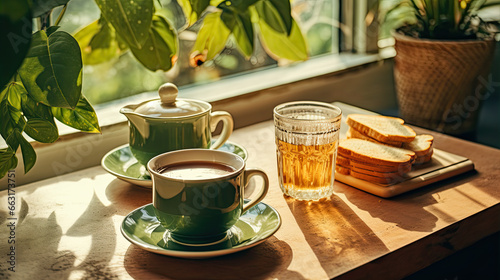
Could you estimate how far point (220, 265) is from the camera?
27.3 inches

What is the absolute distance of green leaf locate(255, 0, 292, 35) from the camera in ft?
3.06

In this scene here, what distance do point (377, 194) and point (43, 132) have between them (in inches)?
20.7

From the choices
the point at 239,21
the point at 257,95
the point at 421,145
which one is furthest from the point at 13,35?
the point at 257,95

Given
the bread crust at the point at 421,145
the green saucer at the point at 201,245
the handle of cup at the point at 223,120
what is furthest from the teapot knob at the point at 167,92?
the bread crust at the point at 421,145

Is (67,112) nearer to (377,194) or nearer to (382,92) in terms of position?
(377,194)

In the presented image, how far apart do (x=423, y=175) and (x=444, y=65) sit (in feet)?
1.63

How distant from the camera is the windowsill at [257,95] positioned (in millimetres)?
1144

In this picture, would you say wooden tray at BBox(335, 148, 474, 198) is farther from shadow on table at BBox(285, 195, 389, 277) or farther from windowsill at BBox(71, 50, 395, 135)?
windowsill at BBox(71, 50, 395, 135)

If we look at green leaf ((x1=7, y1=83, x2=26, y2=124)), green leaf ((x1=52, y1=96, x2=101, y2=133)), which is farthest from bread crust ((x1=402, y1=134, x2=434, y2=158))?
green leaf ((x1=7, y1=83, x2=26, y2=124))

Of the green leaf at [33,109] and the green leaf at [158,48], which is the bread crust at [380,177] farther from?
the green leaf at [33,109]

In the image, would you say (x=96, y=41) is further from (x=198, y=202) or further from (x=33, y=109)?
(x=198, y=202)

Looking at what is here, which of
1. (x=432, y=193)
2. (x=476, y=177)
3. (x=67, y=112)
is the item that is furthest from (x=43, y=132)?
(x=476, y=177)

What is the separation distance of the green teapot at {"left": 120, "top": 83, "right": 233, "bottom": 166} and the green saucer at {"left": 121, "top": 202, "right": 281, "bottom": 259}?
0.13 m

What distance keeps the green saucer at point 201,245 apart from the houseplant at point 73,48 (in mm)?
171
